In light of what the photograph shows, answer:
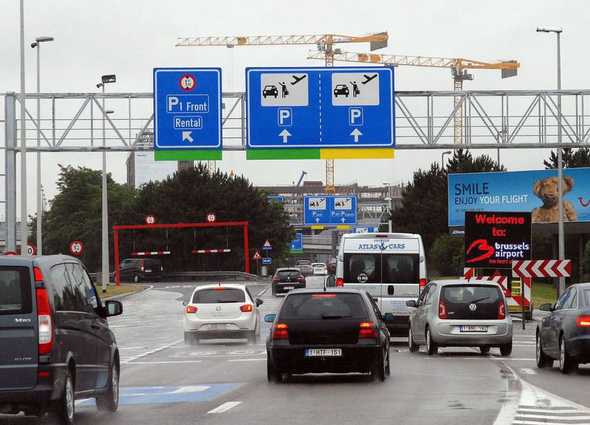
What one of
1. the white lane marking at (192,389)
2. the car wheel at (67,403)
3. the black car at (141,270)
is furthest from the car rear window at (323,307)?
the black car at (141,270)

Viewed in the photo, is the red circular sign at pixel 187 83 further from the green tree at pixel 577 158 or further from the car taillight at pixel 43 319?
the green tree at pixel 577 158

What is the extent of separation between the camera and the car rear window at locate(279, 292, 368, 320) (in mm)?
19406

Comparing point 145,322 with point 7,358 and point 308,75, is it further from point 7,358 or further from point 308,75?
point 7,358

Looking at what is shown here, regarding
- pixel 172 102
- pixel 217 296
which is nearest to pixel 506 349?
pixel 217 296

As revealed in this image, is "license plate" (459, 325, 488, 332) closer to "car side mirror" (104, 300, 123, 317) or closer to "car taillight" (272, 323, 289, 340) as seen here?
"car taillight" (272, 323, 289, 340)

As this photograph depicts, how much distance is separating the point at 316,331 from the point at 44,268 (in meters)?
7.41

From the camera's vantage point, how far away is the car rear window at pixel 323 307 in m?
19.4

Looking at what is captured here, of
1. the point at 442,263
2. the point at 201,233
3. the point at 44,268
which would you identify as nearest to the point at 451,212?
the point at 442,263

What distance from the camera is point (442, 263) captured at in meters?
95.8

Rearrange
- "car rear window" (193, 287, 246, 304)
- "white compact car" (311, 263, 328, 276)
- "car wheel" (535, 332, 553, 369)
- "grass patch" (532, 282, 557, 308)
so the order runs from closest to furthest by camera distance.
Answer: "car wheel" (535, 332, 553, 369) → "car rear window" (193, 287, 246, 304) → "grass patch" (532, 282, 557, 308) → "white compact car" (311, 263, 328, 276)

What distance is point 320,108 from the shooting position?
40.6m

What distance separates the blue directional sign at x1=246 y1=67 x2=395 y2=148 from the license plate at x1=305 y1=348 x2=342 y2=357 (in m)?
21.5

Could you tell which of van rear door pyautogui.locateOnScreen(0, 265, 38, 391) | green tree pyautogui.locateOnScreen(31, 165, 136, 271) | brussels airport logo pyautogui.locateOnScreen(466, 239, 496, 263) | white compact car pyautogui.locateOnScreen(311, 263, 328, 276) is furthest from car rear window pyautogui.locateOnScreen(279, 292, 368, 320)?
green tree pyautogui.locateOnScreen(31, 165, 136, 271)

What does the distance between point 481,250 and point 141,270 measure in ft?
198
